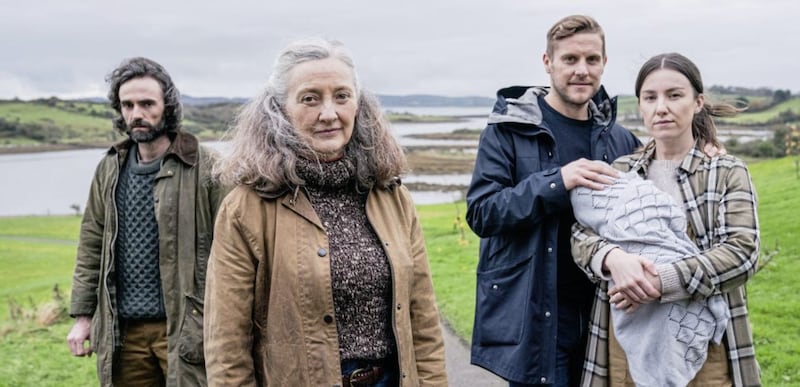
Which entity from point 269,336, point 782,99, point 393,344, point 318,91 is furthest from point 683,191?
point 782,99

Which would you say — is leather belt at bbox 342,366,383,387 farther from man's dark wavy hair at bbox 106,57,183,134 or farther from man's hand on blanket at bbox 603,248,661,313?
man's dark wavy hair at bbox 106,57,183,134

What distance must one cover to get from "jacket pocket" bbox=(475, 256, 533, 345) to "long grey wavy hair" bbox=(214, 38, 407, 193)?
3.10 feet

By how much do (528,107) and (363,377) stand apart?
1679 mm

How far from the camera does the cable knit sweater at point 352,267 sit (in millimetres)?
2887

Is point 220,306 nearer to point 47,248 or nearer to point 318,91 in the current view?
point 318,91

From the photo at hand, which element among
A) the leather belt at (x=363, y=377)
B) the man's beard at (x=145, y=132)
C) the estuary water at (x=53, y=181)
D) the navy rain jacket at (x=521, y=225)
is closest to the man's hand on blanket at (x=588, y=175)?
the navy rain jacket at (x=521, y=225)

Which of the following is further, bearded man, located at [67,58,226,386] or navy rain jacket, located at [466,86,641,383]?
bearded man, located at [67,58,226,386]

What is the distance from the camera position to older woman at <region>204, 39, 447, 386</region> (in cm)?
281

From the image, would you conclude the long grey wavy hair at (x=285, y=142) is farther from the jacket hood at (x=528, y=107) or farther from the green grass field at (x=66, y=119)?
the green grass field at (x=66, y=119)

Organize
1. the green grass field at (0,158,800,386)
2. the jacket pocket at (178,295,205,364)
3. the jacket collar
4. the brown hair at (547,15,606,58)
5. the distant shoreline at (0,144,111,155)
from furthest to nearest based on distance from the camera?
the distant shoreline at (0,144,111,155) < the green grass field at (0,158,800,386) < the jacket collar < the jacket pocket at (178,295,205,364) < the brown hair at (547,15,606,58)

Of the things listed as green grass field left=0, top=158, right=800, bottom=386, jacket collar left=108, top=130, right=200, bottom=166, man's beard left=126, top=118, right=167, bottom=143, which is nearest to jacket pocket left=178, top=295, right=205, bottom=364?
jacket collar left=108, top=130, right=200, bottom=166

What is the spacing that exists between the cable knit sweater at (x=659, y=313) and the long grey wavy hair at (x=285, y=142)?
40.4 inches

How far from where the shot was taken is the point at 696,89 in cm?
342

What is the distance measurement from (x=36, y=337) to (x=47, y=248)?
15523 millimetres
